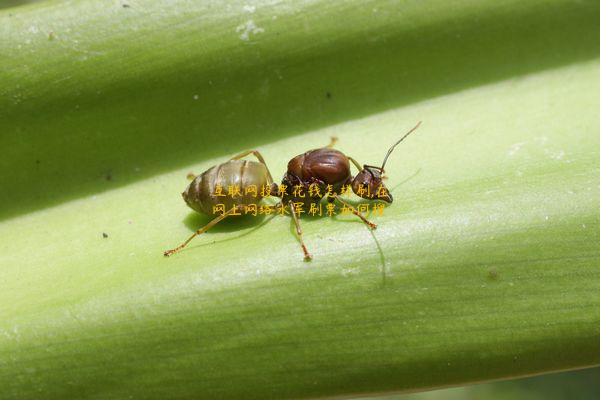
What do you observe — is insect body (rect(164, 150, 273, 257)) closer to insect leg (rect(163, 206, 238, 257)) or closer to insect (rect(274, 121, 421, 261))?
insect leg (rect(163, 206, 238, 257))

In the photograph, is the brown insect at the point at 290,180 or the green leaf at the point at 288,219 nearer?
the green leaf at the point at 288,219

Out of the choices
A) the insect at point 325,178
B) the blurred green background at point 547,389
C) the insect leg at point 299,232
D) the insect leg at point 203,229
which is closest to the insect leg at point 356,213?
the insect at point 325,178

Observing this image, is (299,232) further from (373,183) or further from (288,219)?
(373,183)

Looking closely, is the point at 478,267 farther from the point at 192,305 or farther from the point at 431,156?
the point at 192,305

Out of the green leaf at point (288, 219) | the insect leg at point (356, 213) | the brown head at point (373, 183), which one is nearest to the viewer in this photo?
the green leaf at point (288, 219)

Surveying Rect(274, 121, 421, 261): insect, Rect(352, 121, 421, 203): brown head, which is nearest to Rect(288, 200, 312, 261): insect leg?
Rect(274, 121, 421, 261): insect

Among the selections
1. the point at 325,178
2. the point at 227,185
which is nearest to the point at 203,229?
the point at 227,185

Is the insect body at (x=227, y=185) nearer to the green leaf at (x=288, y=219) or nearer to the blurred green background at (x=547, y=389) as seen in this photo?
the green leaf at (x=288, y=219)
